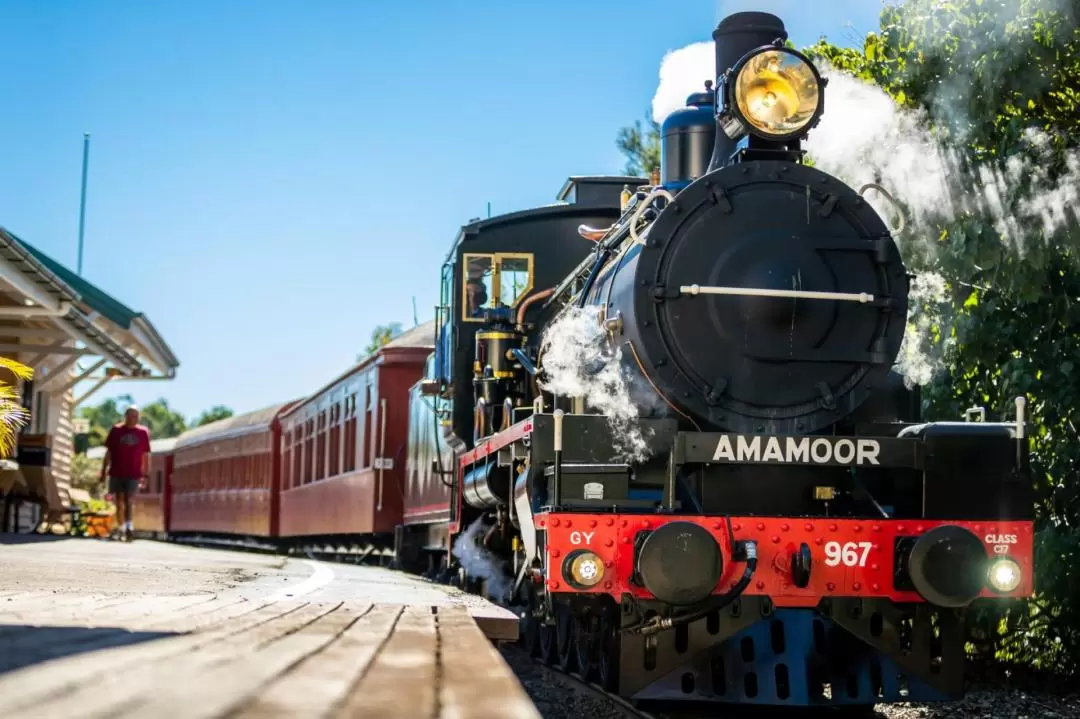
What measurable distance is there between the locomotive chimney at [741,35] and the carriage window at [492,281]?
259 cm

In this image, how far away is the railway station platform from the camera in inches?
90.8

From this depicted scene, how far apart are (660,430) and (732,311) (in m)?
0.71

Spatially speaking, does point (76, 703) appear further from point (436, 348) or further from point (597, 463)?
point (436, 348)

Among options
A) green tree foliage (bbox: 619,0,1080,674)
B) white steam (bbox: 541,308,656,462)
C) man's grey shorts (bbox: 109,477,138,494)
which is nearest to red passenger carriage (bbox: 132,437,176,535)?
man's grey shorts (bbox: 109,477,138,494)

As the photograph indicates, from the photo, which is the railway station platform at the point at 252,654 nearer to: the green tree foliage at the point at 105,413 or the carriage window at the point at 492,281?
the carriage window at the point at 492,281

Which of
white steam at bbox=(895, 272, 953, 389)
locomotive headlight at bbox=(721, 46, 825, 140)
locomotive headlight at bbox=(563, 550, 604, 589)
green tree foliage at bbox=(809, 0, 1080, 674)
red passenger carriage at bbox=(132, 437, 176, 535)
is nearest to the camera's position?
locomotive headlight at bbox=(563, 550, 604, 589)

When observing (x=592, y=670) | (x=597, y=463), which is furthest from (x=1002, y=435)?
(x=592, y=670)

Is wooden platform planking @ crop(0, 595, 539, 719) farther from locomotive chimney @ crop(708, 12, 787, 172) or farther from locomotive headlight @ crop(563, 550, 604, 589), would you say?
locomotive chimney @ crop(708, 12, 787, 172)

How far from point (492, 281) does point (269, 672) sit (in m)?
6.99

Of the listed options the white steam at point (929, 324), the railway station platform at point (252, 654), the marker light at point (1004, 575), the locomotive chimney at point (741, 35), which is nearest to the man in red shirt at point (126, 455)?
the railway station platform at point (252, 654)

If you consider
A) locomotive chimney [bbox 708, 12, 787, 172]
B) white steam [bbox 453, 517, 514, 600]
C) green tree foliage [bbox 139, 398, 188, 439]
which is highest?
green tree foliage [bbox 139, 398, 188, 439]

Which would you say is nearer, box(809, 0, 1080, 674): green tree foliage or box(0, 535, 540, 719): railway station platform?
box(0, 535, 540, 719): railway station platform

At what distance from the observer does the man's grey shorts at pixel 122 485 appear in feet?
50.2

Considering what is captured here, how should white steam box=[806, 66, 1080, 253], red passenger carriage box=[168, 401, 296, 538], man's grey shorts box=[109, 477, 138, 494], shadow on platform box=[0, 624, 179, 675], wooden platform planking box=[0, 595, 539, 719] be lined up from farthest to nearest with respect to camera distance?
red passenger carriage box=[168, 401, 296, 538] < man's grey shorts box=[109, 477, 138, 494] < white steam box=[806, 66, 1080, 253] < shadow on platform box=[0, 624, 179, 675] < wooden platform planking box=[0, 595, 539, 719]
